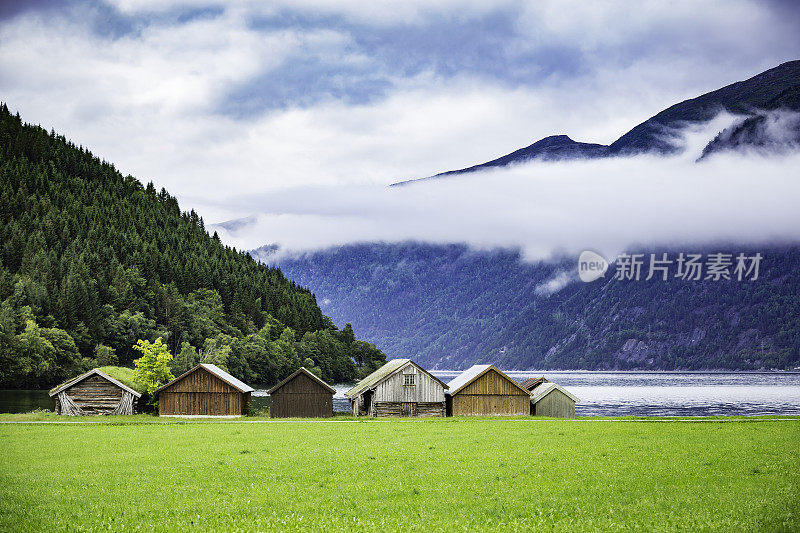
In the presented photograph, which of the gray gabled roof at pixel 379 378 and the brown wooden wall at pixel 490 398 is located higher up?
the gray gabled roof at pixel 379 378

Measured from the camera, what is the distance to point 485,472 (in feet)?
107

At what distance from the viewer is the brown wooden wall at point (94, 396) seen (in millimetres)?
88000

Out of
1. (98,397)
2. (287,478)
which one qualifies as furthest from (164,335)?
(287,478)

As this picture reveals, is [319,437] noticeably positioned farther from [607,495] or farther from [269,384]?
[269,384]

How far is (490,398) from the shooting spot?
305 feet

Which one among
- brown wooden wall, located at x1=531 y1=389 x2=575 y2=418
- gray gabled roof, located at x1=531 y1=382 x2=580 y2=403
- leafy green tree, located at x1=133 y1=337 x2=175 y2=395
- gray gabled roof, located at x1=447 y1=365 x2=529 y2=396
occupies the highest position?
leafy green tree, located at x1=133 y1=337 x2=175 y2=395

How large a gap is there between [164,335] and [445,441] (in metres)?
125

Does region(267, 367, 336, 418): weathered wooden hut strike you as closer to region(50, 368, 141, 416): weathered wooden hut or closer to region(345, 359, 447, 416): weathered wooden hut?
region(345, 359, 447, 416): weathered wooden hut

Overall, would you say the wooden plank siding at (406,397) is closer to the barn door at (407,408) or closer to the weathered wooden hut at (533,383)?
the barn door at (407,408)

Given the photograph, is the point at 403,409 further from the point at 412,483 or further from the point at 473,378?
the point at 412,483

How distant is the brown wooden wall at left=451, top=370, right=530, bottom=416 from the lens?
303 feet

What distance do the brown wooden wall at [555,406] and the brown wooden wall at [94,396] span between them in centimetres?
5284

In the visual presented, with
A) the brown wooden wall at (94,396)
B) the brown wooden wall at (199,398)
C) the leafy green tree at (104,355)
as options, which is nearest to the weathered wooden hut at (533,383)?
the brown wooden wall at (199,398)

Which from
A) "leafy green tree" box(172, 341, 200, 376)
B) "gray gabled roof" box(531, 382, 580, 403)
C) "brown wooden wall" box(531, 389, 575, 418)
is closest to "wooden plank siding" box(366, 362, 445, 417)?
"gray gabled roof" box(531, 382, 580, 403)
